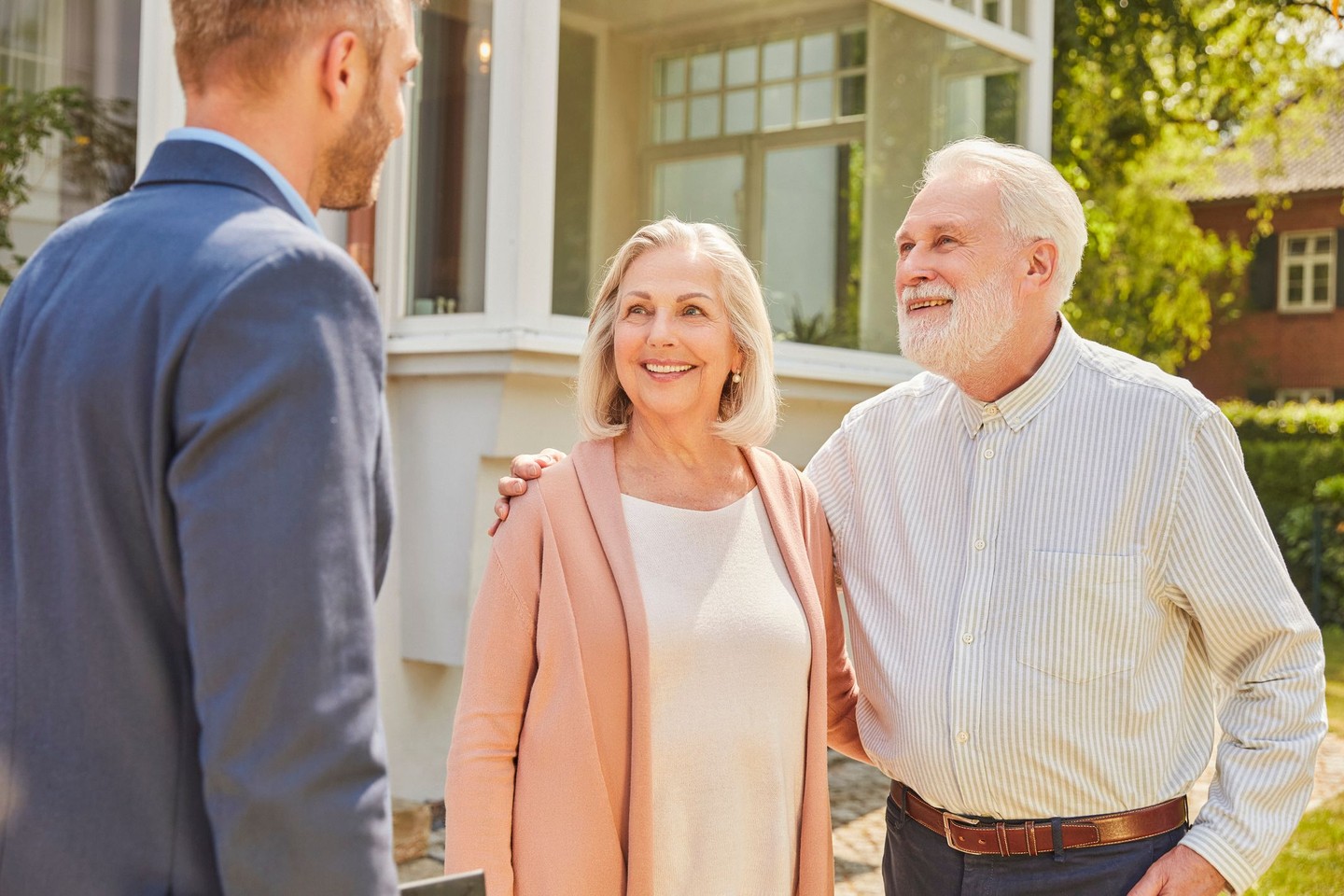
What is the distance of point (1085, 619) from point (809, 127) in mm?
5128

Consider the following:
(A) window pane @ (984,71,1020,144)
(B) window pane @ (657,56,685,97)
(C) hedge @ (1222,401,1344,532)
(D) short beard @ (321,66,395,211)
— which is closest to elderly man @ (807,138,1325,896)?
(D) short beard @ (321,66,395,211)

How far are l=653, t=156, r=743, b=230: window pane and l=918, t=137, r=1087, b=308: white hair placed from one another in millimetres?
3848

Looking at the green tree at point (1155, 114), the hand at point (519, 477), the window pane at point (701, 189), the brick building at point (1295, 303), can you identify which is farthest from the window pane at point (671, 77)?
the brick building at point (1295, 303)

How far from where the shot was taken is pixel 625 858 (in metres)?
2.10

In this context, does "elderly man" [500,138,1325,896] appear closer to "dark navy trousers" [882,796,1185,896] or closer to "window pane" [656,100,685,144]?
"dark navy trousers" [882,796,1185,896]

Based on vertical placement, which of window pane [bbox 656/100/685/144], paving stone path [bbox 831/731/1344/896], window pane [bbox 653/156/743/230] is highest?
window pane [bbox 656/100/685/144]

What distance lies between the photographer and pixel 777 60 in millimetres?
6734

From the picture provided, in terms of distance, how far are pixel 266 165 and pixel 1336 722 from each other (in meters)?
8.66

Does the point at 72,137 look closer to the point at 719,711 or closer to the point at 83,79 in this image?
the point at 83,79

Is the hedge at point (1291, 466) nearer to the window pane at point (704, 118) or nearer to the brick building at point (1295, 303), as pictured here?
the window pane at point (704, 118)

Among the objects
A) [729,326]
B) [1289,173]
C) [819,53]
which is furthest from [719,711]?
[1289,173]

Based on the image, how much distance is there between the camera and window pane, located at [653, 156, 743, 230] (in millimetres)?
6348

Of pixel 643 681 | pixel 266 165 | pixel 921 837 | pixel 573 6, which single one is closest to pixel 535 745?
pixel 643 681

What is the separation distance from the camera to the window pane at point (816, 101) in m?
6.82
